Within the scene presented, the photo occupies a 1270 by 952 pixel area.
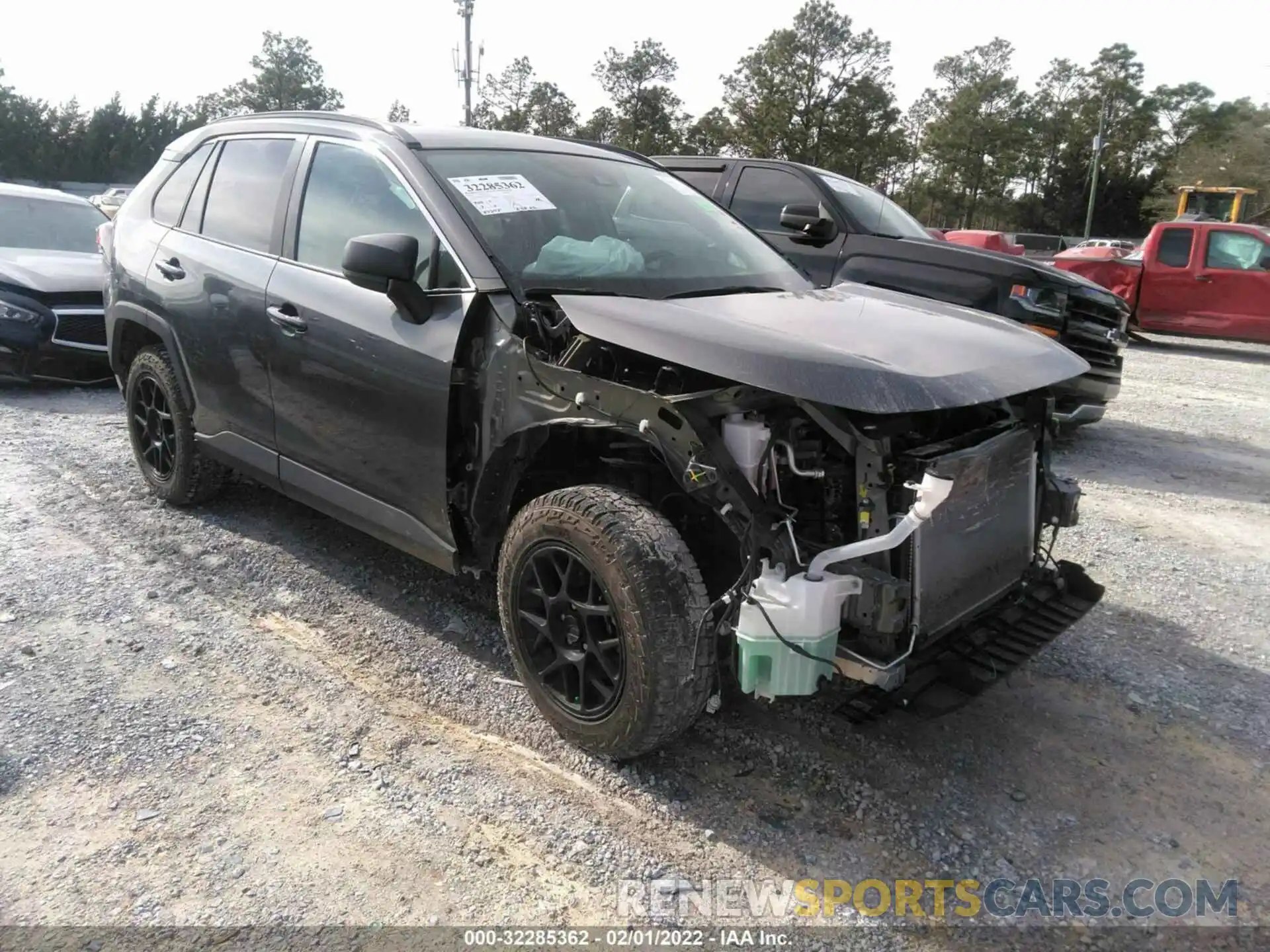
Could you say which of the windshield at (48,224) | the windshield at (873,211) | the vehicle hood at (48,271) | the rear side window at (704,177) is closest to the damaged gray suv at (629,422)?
the windshield at (873,211)

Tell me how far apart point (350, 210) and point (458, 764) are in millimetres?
2146

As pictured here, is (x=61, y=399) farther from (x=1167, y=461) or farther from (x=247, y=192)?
(x=1167, y=461)

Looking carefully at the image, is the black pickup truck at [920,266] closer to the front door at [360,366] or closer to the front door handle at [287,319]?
the front door at [360,366]

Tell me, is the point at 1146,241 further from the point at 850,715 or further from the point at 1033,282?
the point at 850,715

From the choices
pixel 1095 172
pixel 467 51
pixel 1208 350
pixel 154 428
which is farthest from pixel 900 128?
pixel 154 428

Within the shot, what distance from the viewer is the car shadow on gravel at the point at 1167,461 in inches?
247

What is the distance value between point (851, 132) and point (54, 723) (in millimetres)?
51925

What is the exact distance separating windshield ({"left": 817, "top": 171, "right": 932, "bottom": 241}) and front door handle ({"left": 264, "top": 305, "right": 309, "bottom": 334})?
195 inches

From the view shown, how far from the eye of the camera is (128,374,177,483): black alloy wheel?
4.73 meters

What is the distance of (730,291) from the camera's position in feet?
11.1

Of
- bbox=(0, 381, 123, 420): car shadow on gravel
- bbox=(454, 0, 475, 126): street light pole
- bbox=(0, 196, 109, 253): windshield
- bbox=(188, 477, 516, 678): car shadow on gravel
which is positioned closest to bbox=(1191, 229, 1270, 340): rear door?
bbox=(188, 477, 516, 678): car shadow on gravel

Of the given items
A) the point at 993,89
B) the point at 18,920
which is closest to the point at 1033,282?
the point at 18,920

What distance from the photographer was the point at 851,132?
4916 centimetres

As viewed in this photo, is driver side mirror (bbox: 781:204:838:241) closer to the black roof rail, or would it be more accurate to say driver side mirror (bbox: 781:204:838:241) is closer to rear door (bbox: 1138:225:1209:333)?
the black roof rail
